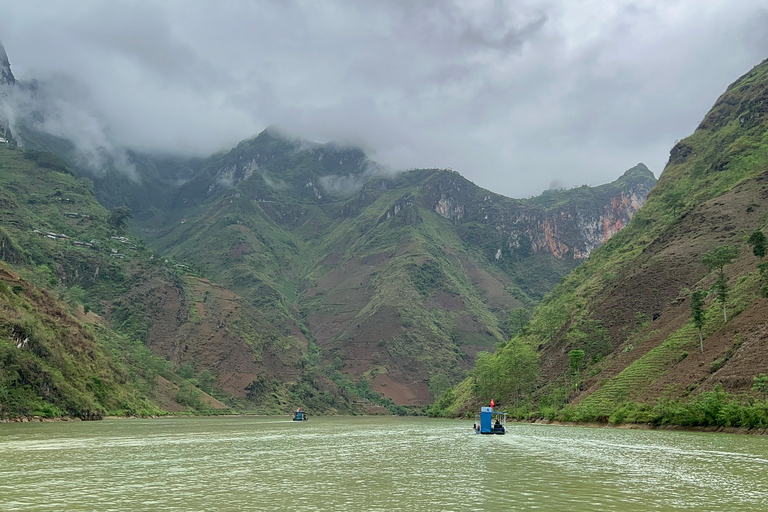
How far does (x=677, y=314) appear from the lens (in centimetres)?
10625

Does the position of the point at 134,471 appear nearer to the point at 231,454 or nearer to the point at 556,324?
the point at 231,454

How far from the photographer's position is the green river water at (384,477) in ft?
76.3

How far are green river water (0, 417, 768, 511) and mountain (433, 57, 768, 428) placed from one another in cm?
2381

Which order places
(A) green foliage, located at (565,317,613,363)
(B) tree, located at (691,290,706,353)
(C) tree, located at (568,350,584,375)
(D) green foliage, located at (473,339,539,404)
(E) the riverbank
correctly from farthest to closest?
1. (D) green foliage, located at (473,339,539,404)
2. (A) green foliage, located at (565,317,613,363)
3. (C) tree, located at (568,350,584,375)
4. (B) tree, located at (691,290,706,353)
5. (E) the riverbank

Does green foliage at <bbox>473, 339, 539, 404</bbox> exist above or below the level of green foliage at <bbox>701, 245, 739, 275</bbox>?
below

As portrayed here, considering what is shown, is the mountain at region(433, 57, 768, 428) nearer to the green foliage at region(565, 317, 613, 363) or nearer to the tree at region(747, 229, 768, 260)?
the tree at region(747, 229, 768, 260)

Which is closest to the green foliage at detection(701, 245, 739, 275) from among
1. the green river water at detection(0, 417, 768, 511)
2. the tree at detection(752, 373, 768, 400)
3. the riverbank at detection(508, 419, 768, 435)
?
the riverbank at detection(508, 419, 768, 435)

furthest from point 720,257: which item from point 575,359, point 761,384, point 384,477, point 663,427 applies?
point 384,477

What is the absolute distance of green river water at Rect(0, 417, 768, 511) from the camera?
2327 cm

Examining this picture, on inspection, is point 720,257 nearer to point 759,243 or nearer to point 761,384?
point 759,243

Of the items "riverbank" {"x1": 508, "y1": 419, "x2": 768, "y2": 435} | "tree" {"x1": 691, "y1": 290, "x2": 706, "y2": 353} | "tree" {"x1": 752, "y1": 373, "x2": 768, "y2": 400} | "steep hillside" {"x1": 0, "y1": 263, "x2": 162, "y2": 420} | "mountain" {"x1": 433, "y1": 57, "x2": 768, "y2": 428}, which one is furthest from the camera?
"steep hillside" {"x1": 0, "y1": 263, "x2": 162, "y2": 420}

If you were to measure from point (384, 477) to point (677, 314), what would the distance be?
92.6 m

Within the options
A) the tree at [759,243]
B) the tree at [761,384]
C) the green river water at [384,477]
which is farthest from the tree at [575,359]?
the green river water at [384,477]

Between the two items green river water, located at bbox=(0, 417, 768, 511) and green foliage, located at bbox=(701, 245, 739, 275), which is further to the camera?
green foliage, located at bbox=(701, 245, 739, 275)
